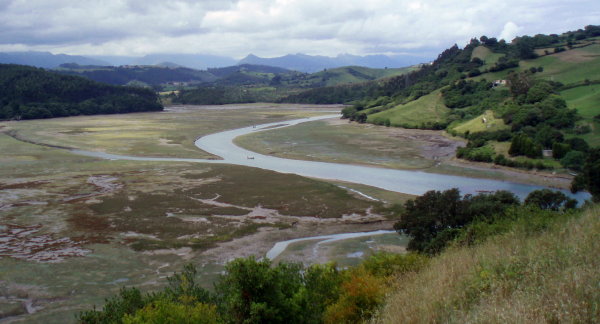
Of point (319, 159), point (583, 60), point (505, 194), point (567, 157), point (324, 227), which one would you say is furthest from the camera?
point (583, 60)

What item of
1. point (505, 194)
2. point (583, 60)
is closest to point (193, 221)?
point (505, 194)

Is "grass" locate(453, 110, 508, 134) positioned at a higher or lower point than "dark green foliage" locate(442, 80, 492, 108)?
lower

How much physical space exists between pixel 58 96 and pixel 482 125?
4992 inches

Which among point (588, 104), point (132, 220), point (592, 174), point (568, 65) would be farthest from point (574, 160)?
point (568, 65)

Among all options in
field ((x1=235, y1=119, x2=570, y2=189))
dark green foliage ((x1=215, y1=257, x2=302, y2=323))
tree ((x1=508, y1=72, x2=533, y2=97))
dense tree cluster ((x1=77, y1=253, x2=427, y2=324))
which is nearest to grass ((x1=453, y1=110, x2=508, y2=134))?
field ((x1=235, y1=119, x2=570, y2=189))

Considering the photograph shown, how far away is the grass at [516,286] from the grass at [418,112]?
280 ft

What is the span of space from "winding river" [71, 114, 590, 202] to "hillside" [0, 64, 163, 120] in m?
71.4

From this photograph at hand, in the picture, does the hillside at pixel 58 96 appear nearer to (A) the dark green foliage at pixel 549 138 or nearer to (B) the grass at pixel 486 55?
(B) the grass at pixel 486 55

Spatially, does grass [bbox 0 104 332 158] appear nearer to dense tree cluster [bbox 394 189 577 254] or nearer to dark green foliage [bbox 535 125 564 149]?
dense tree cluster [bbox 394 189 577 254]

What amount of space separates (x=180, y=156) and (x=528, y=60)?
3634 inches

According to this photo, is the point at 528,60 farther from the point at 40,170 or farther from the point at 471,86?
the point at 40,170

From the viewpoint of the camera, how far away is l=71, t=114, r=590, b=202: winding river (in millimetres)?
45938

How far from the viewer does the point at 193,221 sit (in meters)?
34.8

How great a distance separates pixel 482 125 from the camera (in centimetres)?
7494
